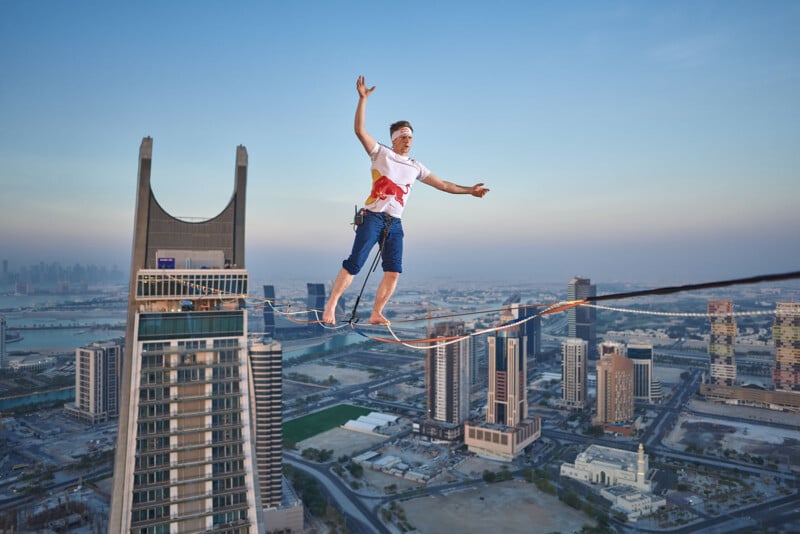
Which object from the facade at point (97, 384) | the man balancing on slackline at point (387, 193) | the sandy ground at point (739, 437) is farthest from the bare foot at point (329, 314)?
the facade at point (97, 384)

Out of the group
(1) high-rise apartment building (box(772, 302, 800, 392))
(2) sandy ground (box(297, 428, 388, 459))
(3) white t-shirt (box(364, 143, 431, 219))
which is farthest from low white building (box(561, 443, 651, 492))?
(3) white t-shirt (box(364, 143, 431, 219))

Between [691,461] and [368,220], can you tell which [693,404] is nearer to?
[691,461]

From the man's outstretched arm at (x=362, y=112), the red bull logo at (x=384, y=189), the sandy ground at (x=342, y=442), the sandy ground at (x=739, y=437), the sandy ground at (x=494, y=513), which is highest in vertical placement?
the man's outstretched arm at (x=362, y=112)

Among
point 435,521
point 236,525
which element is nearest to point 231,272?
point 236,525

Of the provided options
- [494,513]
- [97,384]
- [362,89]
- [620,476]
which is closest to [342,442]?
[494,513]

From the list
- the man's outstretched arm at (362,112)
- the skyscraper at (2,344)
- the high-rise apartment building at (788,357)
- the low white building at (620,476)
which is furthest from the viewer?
the skyscraper at (2,344)

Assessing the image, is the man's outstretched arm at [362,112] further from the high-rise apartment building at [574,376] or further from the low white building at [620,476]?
the high-rise apartment building at [574,376]

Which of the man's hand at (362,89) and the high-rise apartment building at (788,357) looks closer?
the man's hand at (362,89)

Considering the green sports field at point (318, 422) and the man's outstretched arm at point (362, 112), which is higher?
the man's outstretched arm at point (362, 112)

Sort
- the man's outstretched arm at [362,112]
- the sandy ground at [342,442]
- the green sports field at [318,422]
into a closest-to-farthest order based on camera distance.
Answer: the man's outstretched arm at [362,112], the sandy ground at [342,442], the green sports field at [318,422]
